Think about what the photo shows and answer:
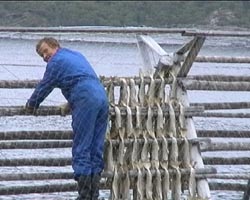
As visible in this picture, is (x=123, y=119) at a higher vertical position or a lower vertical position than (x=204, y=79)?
lower

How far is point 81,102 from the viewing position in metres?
7.54

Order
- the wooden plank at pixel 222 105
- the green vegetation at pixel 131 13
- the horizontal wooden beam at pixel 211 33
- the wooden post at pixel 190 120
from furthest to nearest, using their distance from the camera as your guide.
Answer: the green vegetation at pixel 131 13
the wooden plank at pixel 222 105
the wooden post at pixel 190 120
the horizontal wooden beam at pixel 211 33

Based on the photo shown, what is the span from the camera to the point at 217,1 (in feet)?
114

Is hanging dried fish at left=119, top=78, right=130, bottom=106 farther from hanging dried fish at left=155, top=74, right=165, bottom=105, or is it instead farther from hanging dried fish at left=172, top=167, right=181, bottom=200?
hanging dried fish at left=172, top=167, right=181, bottom=200

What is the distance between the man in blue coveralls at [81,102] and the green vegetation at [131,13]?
14.0 meters

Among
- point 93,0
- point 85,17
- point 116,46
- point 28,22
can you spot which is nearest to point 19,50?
point 116,46

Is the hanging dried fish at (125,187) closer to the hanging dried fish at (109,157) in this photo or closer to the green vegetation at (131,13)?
the hanging dried fish at (109,157)

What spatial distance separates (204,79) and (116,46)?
204 inches

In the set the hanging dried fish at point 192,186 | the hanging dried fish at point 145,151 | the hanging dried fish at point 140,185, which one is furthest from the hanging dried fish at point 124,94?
→ the hanging dried fish at point 192,186

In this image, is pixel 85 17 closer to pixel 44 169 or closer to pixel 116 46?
pixel 116 46

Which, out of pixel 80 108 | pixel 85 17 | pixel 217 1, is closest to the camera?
pixel 80 108

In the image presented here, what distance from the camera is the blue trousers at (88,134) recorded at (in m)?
7.52

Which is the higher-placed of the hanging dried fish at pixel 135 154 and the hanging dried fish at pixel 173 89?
the hanging dried fish at pixel 173 89

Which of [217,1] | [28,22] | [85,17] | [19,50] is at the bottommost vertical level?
[19,50]
